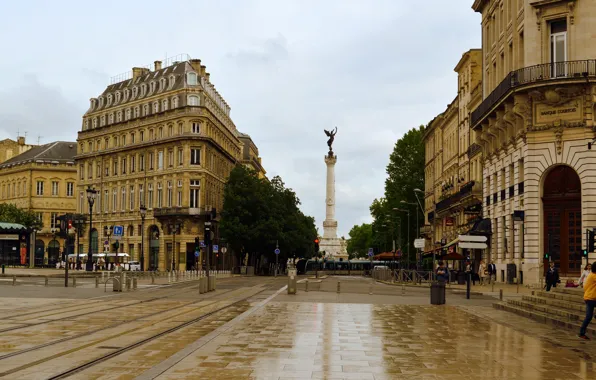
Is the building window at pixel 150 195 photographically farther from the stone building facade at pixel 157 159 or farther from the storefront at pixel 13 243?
the storefront at pixel 13 243

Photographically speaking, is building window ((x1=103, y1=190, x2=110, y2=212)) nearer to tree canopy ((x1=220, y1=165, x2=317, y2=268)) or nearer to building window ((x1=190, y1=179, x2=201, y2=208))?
building window ((x1=190, y1=179, x2=201, y2=208))

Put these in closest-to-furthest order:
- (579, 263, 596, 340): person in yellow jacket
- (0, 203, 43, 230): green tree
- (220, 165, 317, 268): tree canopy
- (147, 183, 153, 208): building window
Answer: (579, 263, 596, 340): person in yellow jacket, (220, 165, 317, 268): tree canopy, (147, 183, 153, 208): building window, (0, 203, 43, 230): green tree

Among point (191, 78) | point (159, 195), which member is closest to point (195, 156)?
point (159, 195)

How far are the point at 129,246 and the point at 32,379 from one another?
9039cm

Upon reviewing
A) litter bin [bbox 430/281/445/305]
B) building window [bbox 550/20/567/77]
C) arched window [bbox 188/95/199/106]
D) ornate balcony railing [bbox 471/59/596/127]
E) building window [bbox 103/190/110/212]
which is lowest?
litter bin [bbox 430/281/445/305]

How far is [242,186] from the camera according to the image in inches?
→ 3369

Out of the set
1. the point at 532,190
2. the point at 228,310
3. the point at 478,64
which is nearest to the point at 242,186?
the point at 478,64

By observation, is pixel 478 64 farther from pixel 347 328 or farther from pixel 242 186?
pixel 347 328

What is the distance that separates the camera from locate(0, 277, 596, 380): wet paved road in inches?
482

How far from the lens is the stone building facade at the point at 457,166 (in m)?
65.4

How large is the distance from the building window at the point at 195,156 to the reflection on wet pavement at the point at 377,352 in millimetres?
72522

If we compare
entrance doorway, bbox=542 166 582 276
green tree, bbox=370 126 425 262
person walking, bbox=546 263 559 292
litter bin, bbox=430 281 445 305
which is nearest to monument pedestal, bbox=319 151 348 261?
green tree, bbox=370 126 425 262

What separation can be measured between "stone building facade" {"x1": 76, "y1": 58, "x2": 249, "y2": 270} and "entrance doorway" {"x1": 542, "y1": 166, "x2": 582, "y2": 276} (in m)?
52.1

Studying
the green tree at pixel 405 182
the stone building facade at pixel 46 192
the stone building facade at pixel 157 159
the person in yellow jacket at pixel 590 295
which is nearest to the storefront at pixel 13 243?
the stone building facade at pixel 157 159
